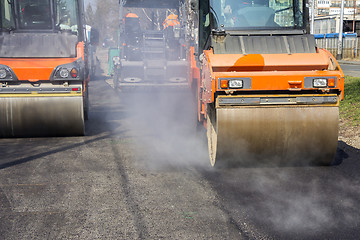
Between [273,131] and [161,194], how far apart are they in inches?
66.9

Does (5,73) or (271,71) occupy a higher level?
(271,71)

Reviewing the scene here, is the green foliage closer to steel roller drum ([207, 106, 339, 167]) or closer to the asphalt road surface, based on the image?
the asphalt road surface

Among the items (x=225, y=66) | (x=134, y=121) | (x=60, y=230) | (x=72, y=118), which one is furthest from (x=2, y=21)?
(x=60, y=230)

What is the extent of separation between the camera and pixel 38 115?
8523 millimetres

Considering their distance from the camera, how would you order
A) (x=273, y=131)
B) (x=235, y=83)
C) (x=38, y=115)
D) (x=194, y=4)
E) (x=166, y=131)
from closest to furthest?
(x=235, y=83) < (x=273, y=131) < (x=194, y=4) < (x=38, y=115) < (x=166, y=131)

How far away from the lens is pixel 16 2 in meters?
9.96

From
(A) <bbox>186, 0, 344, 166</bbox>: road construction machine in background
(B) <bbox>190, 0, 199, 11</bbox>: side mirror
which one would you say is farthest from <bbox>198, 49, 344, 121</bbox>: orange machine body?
(B) <bbox>190, 0, 199, 11</bbox>: side mirror

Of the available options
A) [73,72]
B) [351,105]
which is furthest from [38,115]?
[351,105]

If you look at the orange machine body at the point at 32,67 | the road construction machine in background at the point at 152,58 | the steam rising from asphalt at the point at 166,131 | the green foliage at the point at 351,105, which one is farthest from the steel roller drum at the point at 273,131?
the road construction machine in background at the point at 152,58

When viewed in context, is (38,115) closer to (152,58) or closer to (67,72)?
(67,72)

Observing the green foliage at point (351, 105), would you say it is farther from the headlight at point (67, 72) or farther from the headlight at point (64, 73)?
the headlight at point (64, 73)

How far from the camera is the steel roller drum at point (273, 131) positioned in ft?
19.9

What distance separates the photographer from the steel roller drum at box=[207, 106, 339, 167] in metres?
6.05

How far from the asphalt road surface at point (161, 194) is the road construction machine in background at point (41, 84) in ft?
1.06
